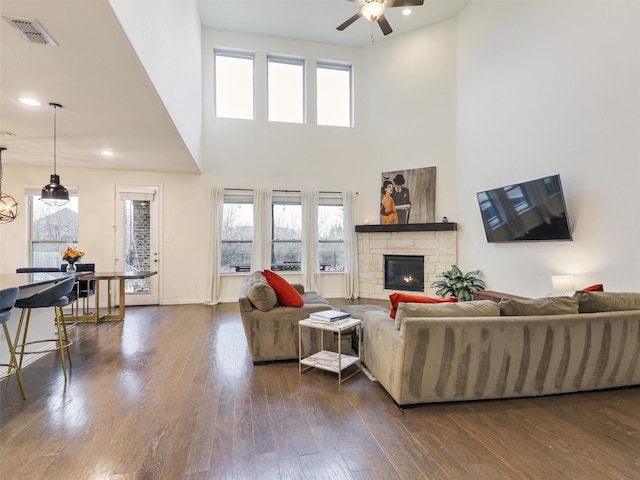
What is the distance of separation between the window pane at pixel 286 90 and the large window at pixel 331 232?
1.95 m

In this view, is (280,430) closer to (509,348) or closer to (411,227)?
(509,348)

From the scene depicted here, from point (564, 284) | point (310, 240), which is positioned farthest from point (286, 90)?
point (564, 284)

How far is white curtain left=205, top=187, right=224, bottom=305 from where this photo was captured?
6.43 meters

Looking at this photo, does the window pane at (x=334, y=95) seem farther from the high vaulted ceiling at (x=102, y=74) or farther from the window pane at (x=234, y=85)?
the window pane at (x=234, y=85)

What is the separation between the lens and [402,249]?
21.8ft

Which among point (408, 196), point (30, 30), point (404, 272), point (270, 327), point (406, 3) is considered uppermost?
point (406, 3)

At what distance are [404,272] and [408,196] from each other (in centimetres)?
160

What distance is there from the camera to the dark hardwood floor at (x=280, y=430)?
1.75m

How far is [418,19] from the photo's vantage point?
6.39m

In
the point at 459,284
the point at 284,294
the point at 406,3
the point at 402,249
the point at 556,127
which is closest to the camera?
the point at 284,294

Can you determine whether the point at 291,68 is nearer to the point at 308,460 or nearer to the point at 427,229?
the point at 427,229

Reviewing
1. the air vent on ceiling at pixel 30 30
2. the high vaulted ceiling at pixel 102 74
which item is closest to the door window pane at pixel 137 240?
the high vaulted ceiling at pixel 102 74

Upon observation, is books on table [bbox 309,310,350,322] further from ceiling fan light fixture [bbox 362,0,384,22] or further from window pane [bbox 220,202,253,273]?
window pane [bbox 220,202,253,273]

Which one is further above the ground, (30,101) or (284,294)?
(30,101)
